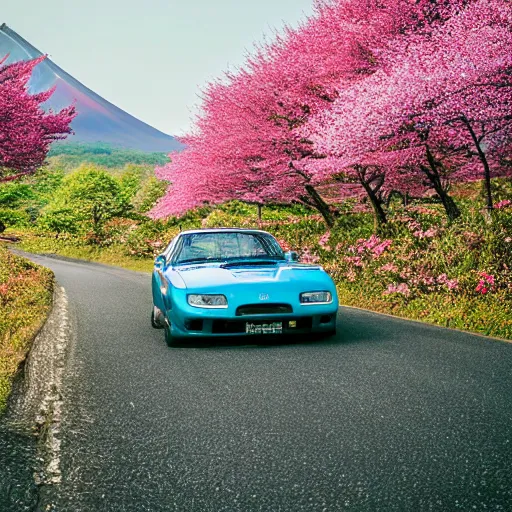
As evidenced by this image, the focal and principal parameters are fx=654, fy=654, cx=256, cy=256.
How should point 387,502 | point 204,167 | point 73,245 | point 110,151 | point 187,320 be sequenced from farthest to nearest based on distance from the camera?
1. point 110,151
2. point 73,245
3. point 204,167
4. point 187,320
5. point 387,502

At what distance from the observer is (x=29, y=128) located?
25.5 m

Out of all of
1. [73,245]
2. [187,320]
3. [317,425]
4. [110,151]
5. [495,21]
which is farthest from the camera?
[110,151]

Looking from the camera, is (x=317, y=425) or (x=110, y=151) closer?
(x=317, y=425)

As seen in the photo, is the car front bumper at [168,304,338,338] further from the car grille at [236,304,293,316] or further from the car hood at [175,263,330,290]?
the car hood at [175,263,330,290]

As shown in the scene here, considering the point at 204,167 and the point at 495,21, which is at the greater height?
the point at 495,21

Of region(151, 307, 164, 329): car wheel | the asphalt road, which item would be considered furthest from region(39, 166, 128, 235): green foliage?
the asphalt road

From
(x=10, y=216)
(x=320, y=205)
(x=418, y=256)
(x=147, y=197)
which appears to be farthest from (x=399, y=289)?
(x=10, y=216)

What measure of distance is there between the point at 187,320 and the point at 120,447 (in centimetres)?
307

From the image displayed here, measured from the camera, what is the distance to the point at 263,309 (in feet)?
23.3

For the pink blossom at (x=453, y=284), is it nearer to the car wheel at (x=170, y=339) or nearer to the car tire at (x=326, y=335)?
the car tire at (x=326, y=335)

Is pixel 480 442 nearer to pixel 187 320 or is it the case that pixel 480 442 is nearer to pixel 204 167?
pixel 187 320

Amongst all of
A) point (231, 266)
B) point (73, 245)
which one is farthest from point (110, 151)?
point (231, 266)

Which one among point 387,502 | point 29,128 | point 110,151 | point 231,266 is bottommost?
point 387,502

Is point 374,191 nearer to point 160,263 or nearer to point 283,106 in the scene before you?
point 283,106
